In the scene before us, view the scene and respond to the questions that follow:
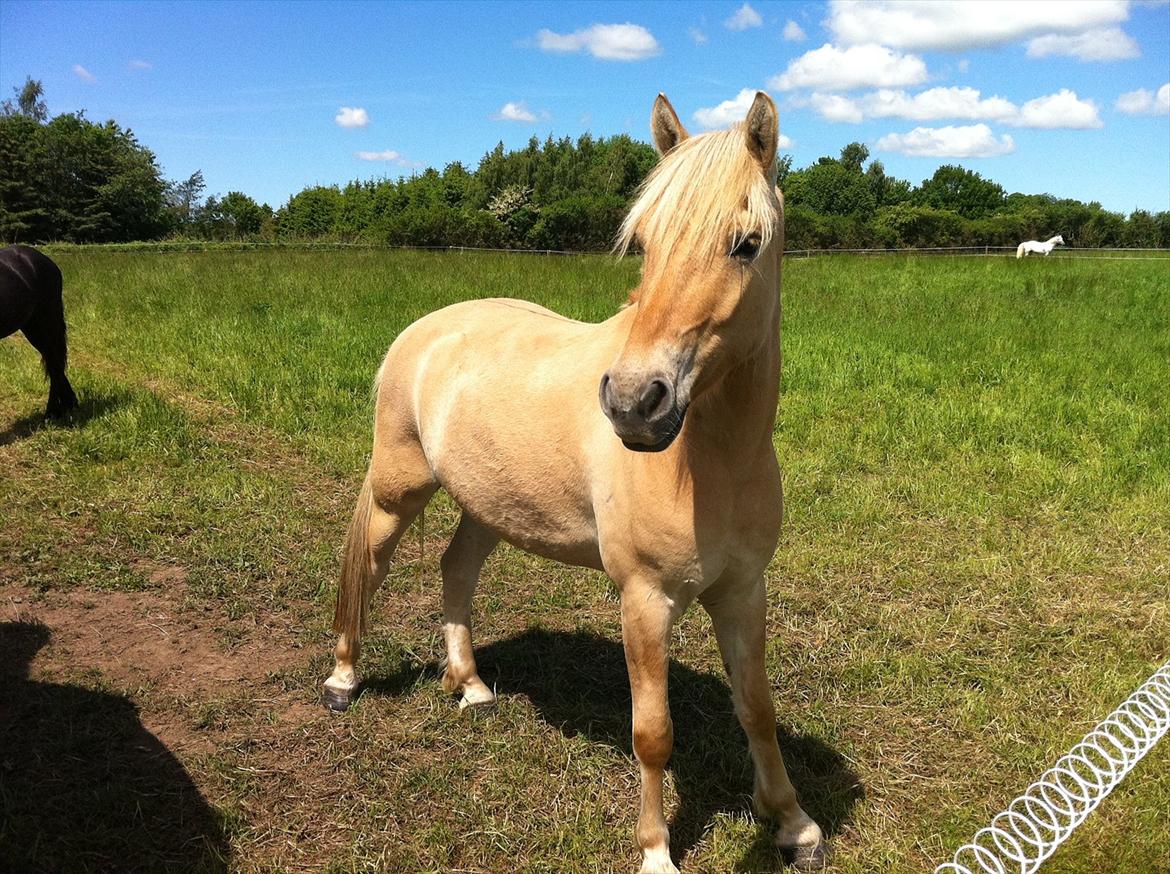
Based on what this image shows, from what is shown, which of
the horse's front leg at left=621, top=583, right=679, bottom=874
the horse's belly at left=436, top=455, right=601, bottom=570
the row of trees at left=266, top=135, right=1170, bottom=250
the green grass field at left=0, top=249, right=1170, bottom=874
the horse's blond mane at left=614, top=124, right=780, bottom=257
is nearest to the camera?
the horse's blond mane at left=614, top=124, right=780, bottom=257

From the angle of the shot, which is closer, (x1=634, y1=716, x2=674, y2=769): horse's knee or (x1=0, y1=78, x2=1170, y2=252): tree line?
(x1=634, y1=716, x2=674, y2=769): horse's knee

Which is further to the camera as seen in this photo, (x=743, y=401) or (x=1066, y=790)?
(x=1066, y=790)

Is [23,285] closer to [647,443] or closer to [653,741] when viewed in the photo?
[653,741]

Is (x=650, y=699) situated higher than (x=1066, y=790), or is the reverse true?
(x=650, y=699)

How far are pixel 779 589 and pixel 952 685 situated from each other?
1.08 metres

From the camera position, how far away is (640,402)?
1.81m

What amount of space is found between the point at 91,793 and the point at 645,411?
2609mm

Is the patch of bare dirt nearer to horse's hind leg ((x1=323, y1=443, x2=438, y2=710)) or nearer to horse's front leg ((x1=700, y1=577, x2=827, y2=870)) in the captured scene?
horse's hind leg ((x1=323, y1=443, x2=438, y2=710))

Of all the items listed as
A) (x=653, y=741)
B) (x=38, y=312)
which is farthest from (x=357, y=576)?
(x=38, y=312)

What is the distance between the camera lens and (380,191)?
5209 cm

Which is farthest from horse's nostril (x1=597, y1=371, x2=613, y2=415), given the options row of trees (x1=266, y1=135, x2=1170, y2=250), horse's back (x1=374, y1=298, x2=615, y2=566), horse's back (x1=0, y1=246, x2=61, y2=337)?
row of trees (x1=266, y1=135, x2=1170, y2=250)

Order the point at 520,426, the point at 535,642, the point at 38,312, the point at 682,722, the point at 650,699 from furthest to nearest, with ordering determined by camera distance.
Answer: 1. the point at 38,312
2. the point at 535,642
3. the point at 682,722
4. the point at 520,426
5. the point at 650,699

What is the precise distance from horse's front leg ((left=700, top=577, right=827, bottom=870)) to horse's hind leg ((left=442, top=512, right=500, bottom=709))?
1309mm

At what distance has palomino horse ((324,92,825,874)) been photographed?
1.94 meters
